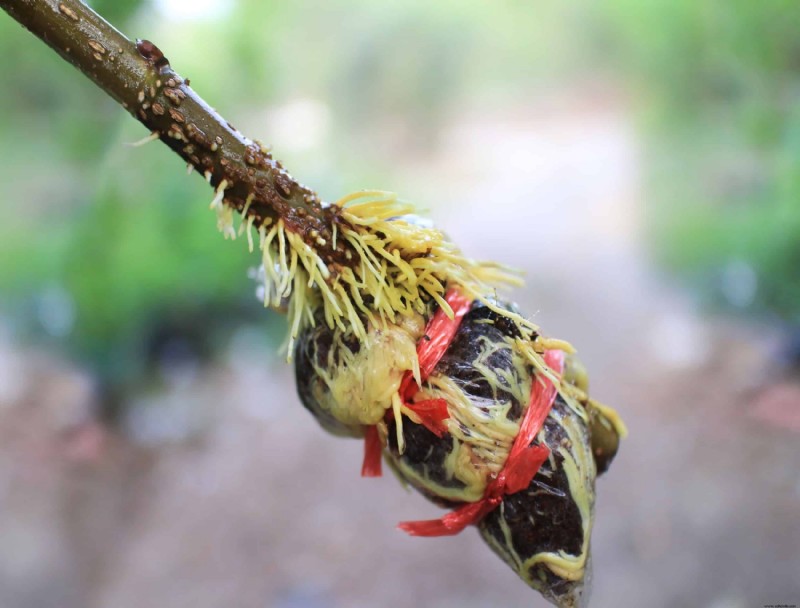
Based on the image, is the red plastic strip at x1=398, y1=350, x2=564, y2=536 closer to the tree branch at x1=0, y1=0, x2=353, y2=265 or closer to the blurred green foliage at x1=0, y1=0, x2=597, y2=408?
the tree branch at x1=0, y1=0, x2=353, y2=265

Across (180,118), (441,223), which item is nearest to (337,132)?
(441,223)

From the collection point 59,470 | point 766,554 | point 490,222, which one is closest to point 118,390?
point 59,470

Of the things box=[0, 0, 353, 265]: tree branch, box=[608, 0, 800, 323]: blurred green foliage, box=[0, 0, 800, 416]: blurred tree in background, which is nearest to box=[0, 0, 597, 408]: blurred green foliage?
box=[0, 0, 800, 416]: blurred tree in background

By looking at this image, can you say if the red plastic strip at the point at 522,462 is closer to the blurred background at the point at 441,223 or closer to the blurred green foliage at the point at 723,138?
the blurred background at the point at 441,223

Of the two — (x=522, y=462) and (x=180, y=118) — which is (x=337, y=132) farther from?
(x=522, y=462)

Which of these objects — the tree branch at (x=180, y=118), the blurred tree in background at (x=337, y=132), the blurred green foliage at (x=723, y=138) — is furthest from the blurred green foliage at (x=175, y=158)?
the tree branch at (x=180, y=118)
